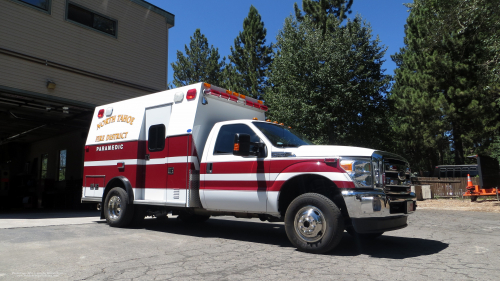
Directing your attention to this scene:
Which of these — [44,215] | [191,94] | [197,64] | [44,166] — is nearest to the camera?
[191,94]

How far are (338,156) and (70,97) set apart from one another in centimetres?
1017

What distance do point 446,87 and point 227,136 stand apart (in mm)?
20496

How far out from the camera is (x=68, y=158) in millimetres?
19156

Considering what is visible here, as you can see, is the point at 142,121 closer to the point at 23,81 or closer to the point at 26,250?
the point at 26,250

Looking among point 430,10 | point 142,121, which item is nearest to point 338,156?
point 142,121

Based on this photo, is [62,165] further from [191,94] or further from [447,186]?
[447,186]

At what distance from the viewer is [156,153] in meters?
7.69

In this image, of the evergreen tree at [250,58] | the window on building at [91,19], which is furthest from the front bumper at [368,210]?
the evergreen tree at [250,58]

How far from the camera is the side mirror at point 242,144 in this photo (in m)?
6.01

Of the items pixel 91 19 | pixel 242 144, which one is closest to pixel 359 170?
pixel 242 144

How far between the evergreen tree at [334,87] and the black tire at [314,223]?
1538 cm

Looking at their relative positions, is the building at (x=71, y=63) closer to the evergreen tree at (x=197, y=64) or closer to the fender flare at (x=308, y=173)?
the fender flare at (x=308, y=173)

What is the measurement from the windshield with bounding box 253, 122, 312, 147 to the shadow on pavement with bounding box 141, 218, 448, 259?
1701 millimetres

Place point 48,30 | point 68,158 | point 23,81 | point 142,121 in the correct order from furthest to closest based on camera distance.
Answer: point 68,158
point 48,30
point 23,81
point 142,121
